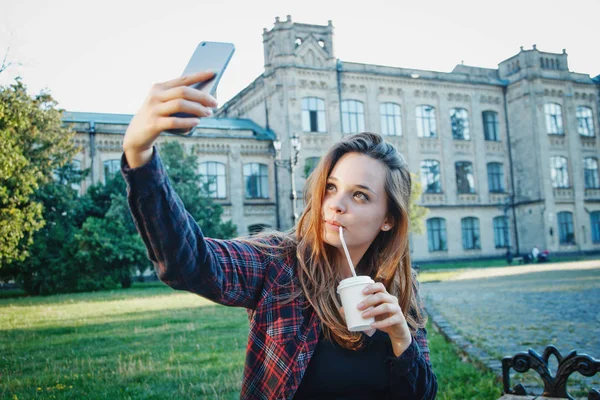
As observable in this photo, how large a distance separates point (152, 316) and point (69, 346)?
3.71 metres

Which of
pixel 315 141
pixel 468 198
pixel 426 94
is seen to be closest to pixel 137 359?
pixel 315 141

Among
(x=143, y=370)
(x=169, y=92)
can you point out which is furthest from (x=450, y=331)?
(x=169, y=92)

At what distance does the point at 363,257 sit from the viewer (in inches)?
115

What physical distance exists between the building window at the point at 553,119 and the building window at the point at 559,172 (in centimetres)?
186

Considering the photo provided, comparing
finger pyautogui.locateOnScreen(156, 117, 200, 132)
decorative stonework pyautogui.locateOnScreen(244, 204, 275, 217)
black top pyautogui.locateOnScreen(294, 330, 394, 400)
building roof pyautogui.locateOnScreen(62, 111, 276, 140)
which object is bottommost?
black top pyautogui.locateOnScreen(294, 330, 394, 400)

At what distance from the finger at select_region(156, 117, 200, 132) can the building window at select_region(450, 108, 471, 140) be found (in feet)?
118

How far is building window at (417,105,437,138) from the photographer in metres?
34.7

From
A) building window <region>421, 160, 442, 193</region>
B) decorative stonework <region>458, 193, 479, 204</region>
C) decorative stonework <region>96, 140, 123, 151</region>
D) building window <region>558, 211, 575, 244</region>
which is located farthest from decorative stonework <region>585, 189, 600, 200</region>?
decorative stonework <region>96, 140, 123, 151</region>

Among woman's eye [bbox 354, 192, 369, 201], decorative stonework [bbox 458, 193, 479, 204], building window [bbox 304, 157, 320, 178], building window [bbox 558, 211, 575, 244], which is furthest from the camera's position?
building window [bbox 558, 211, 575, 244]

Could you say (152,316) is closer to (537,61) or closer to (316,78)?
(316,78)

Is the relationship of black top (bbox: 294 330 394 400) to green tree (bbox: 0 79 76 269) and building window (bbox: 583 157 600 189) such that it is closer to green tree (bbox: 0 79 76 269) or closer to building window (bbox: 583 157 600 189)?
green tree (bbox: 0 79 76 269)

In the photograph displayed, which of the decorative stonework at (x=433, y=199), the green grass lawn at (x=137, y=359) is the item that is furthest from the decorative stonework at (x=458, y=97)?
the green grass lawn at (x=137, y=359)

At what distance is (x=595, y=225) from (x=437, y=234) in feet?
39.2

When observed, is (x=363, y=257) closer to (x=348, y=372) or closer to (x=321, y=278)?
(x=321, y=278)
